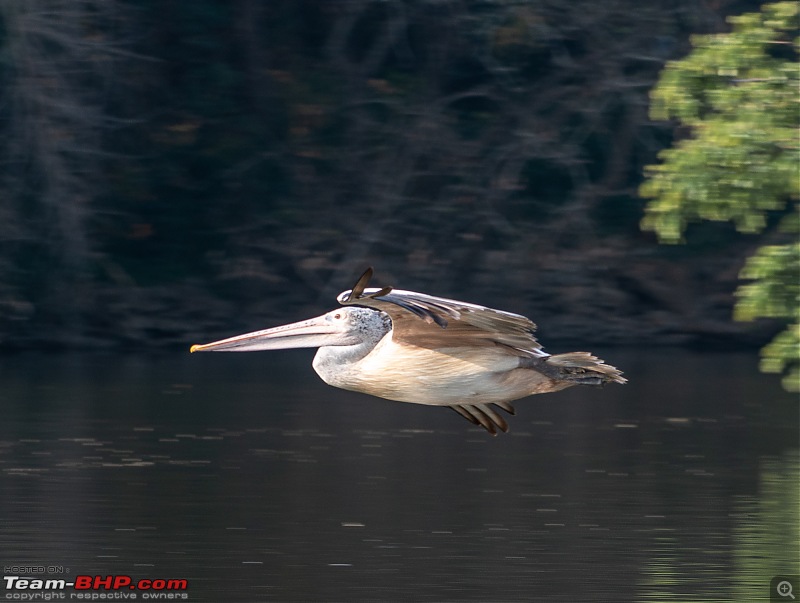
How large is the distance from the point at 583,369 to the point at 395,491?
16.8 ft

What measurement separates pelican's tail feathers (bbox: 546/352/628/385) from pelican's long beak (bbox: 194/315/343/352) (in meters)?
0.95

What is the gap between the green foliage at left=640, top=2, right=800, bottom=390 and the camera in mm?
10852

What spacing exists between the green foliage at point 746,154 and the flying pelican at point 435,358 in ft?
12.0

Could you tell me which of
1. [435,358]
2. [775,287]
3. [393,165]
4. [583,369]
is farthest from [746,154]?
[393,165]

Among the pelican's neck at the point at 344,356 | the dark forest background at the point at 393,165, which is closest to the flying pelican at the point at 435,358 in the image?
the pelican's neck at the point at 344,356

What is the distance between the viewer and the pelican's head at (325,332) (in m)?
6.91

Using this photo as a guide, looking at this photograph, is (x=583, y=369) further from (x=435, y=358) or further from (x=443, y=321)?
Answer: (x=443, y=321)

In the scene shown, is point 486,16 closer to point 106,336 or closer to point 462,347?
point 106,336

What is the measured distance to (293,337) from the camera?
7152 millimetres

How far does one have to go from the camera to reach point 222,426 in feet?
52.1

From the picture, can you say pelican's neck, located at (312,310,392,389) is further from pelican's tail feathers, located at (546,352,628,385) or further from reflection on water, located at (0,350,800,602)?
reflection on water, located at (0,350,800,602)

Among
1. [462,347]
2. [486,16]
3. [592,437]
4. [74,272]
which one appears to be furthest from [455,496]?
[486,16]
